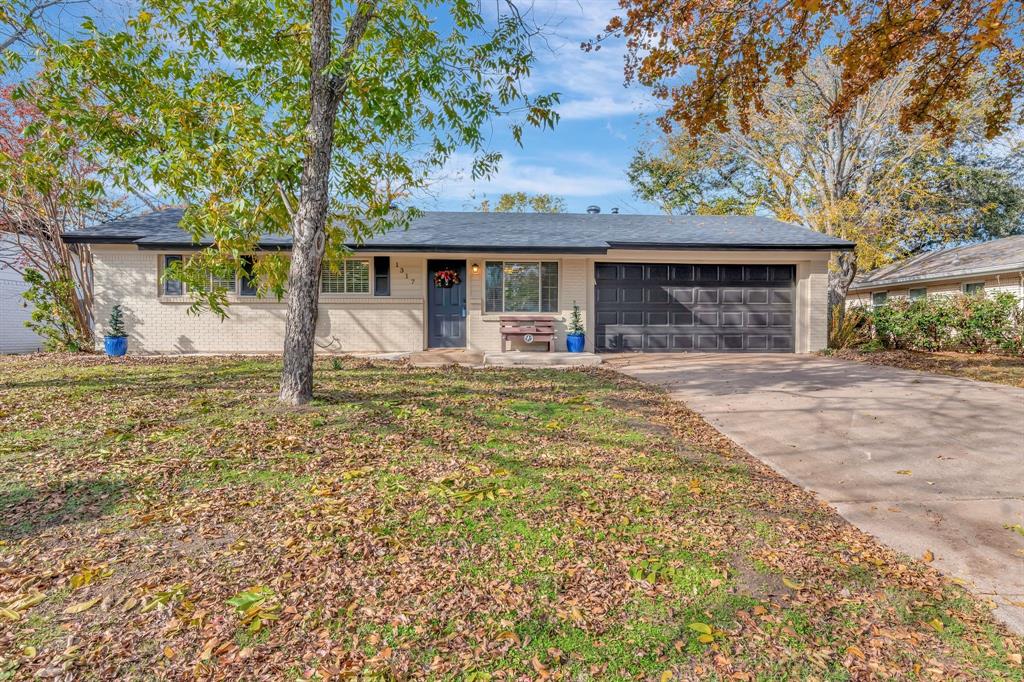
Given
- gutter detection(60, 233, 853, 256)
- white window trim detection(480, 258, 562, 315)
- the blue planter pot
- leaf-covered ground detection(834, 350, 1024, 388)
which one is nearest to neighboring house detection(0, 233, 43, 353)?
the blue planter pot

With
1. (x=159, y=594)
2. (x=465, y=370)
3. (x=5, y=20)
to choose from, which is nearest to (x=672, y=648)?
(x=159, y=594)

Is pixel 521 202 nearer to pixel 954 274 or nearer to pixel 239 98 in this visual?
pixel 954 274

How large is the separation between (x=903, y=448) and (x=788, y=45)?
453cm

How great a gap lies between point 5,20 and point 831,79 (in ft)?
65.6

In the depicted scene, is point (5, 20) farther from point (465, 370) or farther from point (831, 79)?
point (831, 79)

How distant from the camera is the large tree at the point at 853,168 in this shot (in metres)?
17.1

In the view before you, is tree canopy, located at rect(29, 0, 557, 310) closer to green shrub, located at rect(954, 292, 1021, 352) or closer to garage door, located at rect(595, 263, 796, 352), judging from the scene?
garage door, located at rect(595, 263, 796, 352)

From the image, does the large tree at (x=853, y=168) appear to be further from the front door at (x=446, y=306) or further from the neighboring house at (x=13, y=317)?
the neighboring house at (x=13, y=317)

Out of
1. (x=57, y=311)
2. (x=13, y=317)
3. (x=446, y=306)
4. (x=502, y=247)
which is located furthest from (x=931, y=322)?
(x=13, y=317)

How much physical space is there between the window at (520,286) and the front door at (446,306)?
1.88 feet

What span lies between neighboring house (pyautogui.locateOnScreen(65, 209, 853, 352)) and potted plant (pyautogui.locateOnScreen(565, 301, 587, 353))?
287 millimetres

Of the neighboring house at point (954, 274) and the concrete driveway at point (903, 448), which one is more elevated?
the neighboring house at point (954, 274)

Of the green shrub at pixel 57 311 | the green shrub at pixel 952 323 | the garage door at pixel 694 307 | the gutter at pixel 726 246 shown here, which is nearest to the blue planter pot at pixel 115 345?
the green shrub at pixel 57 311

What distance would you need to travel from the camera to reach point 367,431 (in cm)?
483
